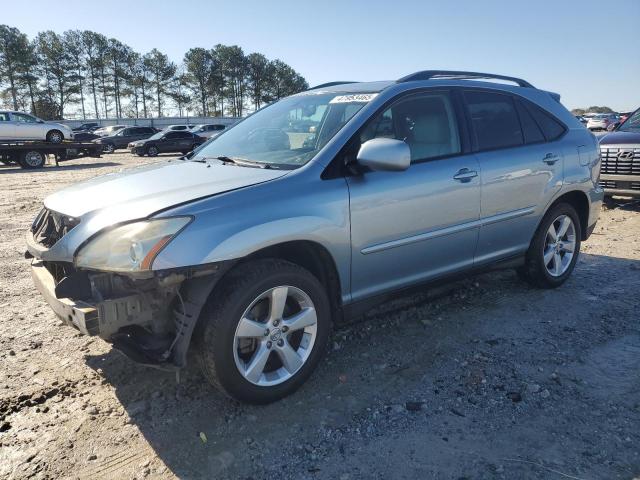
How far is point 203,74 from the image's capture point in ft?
262

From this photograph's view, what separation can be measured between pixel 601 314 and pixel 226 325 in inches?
128

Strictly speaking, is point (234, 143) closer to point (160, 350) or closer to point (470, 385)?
point (160, 350)

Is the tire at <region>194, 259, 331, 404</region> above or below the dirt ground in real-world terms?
above

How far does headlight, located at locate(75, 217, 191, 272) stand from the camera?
2439mm

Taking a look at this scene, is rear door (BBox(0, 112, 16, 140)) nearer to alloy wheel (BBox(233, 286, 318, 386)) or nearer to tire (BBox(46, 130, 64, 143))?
tire (BBox(46, 130, 64, 143))

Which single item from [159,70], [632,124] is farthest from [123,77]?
[632,124]

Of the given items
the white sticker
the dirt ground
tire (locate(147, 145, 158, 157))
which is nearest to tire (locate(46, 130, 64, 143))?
tire (locate(147, 145, 158, 157))

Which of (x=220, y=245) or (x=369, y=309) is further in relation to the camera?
(x=369, y=309)

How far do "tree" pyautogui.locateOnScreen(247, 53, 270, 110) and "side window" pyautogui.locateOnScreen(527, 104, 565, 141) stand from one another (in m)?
82.1

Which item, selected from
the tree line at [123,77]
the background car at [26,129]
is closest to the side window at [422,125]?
the background car at [26,129]

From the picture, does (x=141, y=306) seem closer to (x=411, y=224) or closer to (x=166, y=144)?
(x=411, y=224)

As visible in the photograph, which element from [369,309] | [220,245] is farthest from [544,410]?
[220,245]

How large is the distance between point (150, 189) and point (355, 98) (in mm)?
1548

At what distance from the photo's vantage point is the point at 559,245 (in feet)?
15.6
